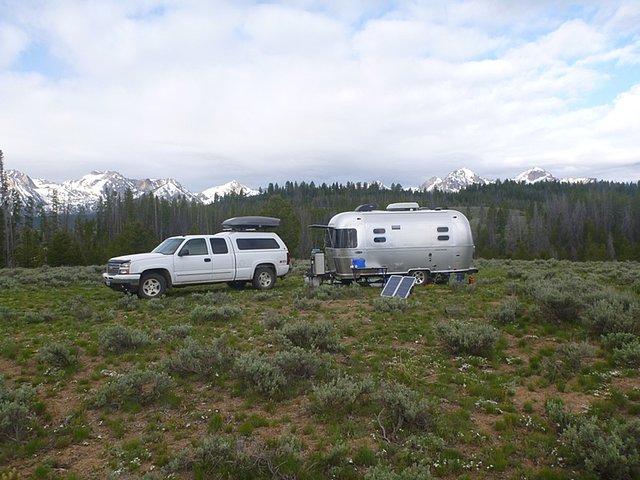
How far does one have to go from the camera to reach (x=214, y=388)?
5988 mm

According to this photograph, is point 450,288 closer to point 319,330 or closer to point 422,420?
point 319,330

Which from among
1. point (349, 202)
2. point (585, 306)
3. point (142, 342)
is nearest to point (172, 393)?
point (142, 342)

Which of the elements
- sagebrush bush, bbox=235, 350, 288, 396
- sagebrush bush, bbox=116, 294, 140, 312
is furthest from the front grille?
sagebrush bush, bbox=235, 350, 288, 396

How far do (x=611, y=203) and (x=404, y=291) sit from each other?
102781 mm

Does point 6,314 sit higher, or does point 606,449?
point 6,314

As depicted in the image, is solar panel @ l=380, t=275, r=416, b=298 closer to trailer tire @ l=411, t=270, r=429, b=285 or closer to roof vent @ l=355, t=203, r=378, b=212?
trailer tire @ l=411, t=270, r=429, b=285

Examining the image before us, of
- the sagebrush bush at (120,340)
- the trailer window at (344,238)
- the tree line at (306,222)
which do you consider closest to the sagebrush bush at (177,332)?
the sagebrush bush at (120,340)

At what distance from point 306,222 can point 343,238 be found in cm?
6915

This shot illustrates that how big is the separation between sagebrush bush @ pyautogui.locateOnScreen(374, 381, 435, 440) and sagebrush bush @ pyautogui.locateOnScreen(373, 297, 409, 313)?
529cm

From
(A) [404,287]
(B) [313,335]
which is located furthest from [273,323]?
(A) [404,287]

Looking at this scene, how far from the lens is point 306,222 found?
84.6 metres

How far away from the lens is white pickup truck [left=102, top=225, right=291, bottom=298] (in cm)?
1325

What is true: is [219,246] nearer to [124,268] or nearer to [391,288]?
[124,268]

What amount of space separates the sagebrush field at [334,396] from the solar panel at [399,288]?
7.91 feet
